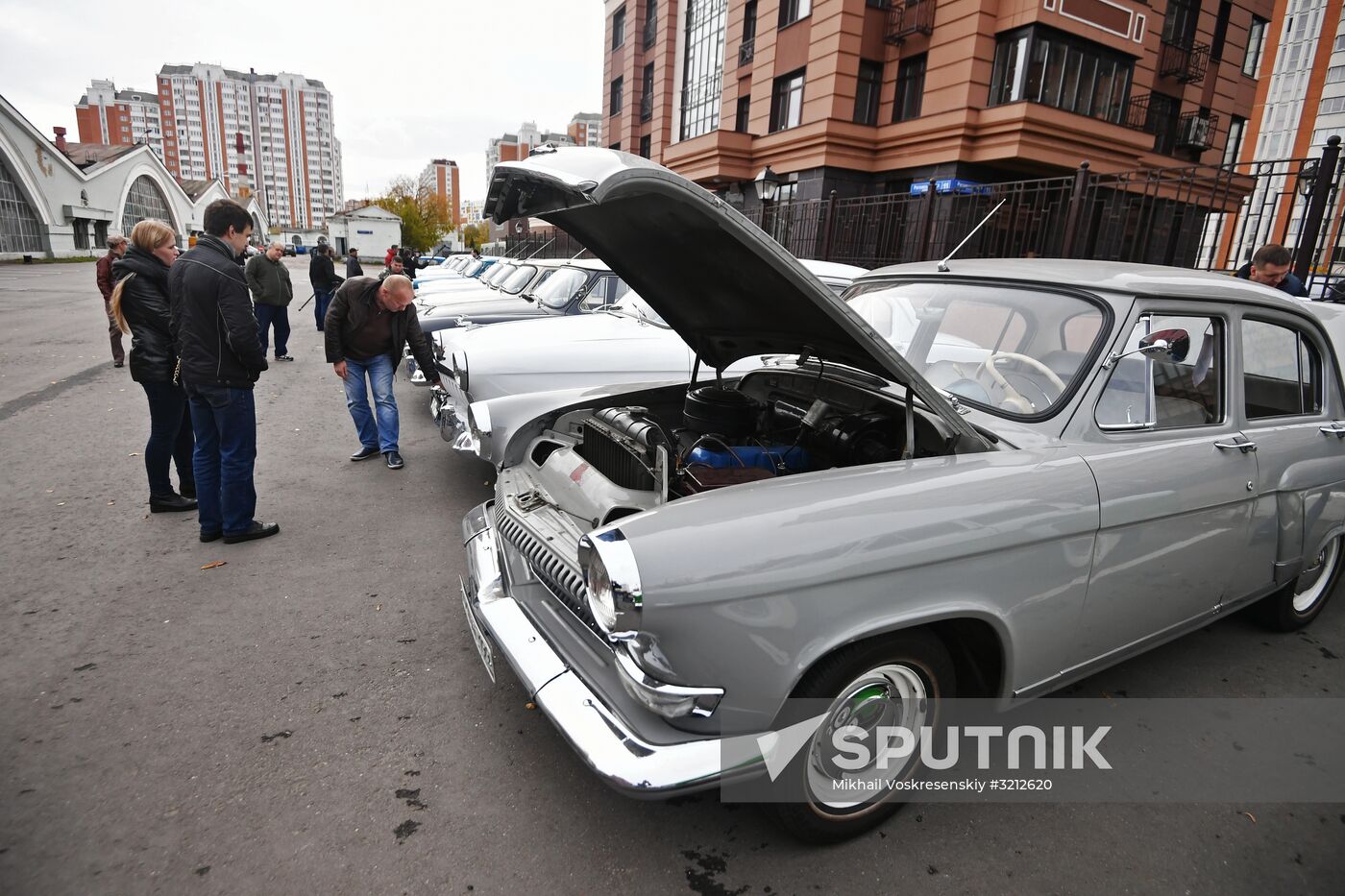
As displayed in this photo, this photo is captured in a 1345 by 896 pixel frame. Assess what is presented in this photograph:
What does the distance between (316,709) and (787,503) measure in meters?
2.09

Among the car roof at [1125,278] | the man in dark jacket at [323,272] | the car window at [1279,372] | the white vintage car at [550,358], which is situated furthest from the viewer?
the man in dark jacket at [323,272]

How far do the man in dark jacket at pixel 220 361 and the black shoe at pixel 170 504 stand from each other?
0.63 meters

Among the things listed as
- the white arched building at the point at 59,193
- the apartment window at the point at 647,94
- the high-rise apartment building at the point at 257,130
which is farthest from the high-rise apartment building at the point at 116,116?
the apartment window at the point at 647,94

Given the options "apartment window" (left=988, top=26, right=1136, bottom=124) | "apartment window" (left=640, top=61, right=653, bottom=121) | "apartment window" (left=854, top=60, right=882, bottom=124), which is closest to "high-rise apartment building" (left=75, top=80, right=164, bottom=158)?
"apartment window" (left=640, top=61, right=653, bottom=121)

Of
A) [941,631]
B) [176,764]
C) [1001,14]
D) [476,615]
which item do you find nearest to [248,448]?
[176,764]

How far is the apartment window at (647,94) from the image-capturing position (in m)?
29.8

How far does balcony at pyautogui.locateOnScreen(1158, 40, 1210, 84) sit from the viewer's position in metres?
19.5

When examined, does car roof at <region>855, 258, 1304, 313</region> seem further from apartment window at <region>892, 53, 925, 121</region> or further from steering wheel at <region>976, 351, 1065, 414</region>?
apartment window at <region>892, 53, 925, 121</region>

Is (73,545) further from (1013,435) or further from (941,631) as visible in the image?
(1013,435)

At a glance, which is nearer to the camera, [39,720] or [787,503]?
[787,503]

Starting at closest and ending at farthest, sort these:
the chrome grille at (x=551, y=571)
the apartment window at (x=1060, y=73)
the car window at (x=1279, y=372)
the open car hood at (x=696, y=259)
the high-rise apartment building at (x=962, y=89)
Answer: the open car hood at (x=696, y=259), the chrome grille at (x=551, y=571), the car window at (x=1279, y=372), the apartment window at (x=1060, y=73), the high-rise apartment building at (x=962, y=89)

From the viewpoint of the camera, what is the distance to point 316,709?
2.74m

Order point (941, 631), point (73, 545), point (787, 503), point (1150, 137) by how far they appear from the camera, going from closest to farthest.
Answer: point (787, 503), point (941, 631), point (73, 545), point (1150, 137)

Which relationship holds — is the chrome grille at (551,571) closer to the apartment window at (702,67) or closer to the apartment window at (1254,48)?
the apartment window at (702,67)
